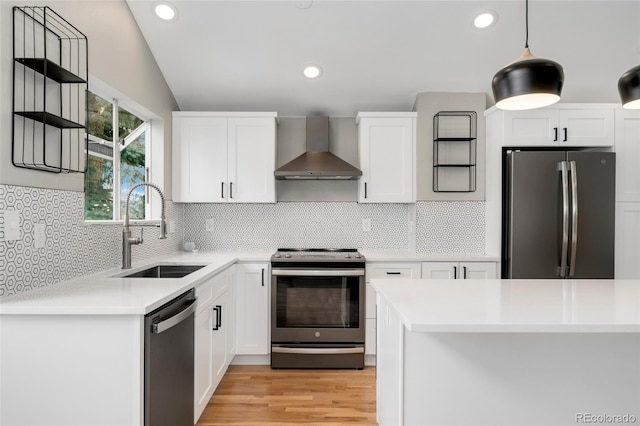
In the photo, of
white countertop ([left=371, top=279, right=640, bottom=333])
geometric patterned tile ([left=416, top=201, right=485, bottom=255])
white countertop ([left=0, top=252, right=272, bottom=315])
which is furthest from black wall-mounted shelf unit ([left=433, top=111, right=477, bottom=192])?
white countertop ([left=0, top=252, right=272, bottom=315])

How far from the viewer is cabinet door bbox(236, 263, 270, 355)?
328cm

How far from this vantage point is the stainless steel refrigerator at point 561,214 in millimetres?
2996

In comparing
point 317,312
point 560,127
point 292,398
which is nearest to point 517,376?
point 292,398

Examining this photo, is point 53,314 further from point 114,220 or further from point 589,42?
point 589,42

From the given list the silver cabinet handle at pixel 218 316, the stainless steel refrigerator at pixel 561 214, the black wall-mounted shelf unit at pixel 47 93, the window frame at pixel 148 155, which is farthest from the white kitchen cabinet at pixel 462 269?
the black wall-mounted shelf unit at pixel 47 93

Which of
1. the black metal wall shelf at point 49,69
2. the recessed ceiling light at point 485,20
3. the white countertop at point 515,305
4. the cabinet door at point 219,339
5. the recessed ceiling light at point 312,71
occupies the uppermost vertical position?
the recessed ceiling light at point 485,20

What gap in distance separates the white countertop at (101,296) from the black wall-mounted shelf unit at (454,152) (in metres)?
2.24

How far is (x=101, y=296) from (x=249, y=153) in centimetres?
210

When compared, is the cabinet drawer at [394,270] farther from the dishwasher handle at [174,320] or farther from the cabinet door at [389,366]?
the dishwasher handle at [174,320]

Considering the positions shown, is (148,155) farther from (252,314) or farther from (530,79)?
(530,79)

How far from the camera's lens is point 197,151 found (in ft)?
11.8

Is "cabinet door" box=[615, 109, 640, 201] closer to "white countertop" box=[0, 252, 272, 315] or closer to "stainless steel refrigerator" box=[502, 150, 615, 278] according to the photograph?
"stainless steel refrigerator" box=[502, 150, 615, 278]

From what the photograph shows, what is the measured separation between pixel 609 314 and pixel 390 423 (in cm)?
103

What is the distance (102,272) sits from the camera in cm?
242
